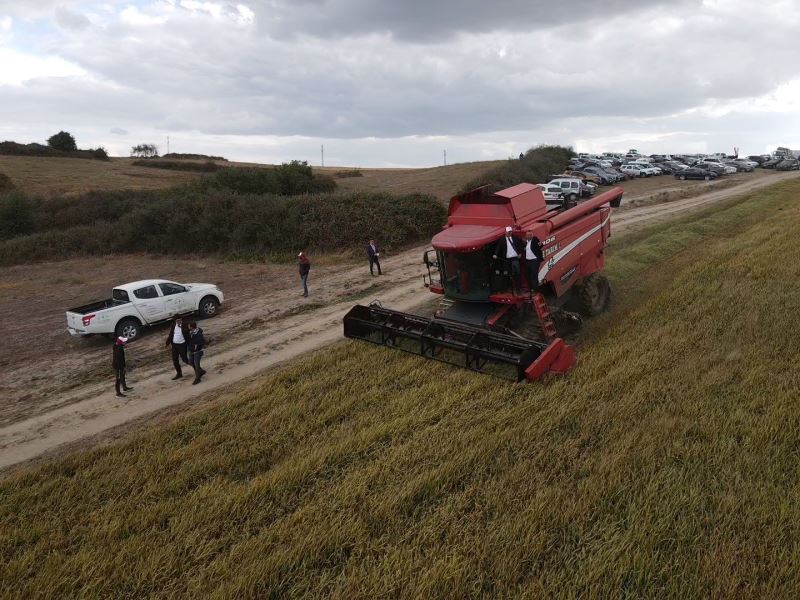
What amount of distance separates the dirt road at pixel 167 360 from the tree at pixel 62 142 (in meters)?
73.2

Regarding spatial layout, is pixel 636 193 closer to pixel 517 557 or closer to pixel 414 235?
pixel 414 235

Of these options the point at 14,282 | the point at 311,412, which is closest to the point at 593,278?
the point at 311,412

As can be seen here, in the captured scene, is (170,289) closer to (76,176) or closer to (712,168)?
(712,168)

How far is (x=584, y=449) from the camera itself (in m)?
6.78

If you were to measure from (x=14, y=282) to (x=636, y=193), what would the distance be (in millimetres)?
39897

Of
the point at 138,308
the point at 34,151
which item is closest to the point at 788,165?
the point at 138,308

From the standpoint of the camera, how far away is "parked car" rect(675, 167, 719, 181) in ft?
147

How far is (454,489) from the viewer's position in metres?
6.26

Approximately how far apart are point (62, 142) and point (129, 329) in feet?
262

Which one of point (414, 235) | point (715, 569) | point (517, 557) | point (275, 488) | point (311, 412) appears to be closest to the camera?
point (715, 569)

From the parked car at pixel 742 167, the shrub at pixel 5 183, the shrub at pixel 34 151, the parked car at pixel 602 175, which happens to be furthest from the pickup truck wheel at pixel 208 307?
the shrub at pixel 34 151

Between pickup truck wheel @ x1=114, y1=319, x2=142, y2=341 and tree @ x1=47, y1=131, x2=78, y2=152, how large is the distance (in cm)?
7758

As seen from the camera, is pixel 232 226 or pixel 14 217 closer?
pixel 232 226

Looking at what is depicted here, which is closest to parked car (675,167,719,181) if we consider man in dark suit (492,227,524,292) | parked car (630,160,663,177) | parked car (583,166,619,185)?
parked car (630,160,663,177)
